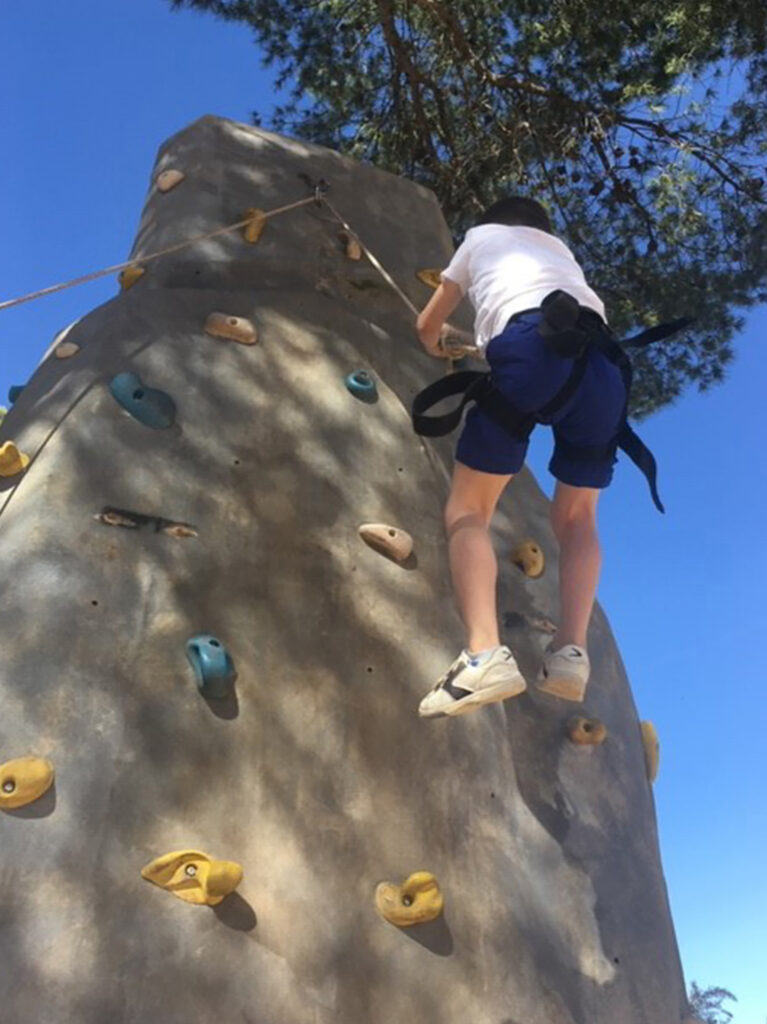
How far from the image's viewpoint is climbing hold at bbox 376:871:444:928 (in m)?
2.22

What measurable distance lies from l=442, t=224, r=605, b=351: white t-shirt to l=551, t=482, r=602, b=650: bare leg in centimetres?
43

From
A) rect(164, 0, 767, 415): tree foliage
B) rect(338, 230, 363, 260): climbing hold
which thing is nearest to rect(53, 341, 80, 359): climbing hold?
rect(338, 230, 363, 260): climbing hold

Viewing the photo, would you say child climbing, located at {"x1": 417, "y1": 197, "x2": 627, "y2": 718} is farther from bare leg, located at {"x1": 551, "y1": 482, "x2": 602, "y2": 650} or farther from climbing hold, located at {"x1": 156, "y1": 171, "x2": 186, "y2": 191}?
climbing hold, located at {"x1": 156, "y1": 171, "x2": 186, "y2": 191}

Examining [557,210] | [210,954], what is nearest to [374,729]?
[210,954]

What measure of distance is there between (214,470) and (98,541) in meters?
0.41

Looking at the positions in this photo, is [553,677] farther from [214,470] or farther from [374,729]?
[214,470]

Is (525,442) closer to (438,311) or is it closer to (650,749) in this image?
(438,311)

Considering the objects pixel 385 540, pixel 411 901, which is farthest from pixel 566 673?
pixel 385 540

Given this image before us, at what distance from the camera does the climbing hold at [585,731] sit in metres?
2.77

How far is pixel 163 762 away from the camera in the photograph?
2.19m

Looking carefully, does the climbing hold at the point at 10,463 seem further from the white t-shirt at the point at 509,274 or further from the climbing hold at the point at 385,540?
the white t-shirt at the point at 509,274

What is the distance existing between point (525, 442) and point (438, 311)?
55 centimetres

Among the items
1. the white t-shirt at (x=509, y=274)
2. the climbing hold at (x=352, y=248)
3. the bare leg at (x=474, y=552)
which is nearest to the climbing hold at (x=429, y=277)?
the climbing hold at (x=352, y=248)

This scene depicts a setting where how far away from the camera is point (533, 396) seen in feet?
7.68
